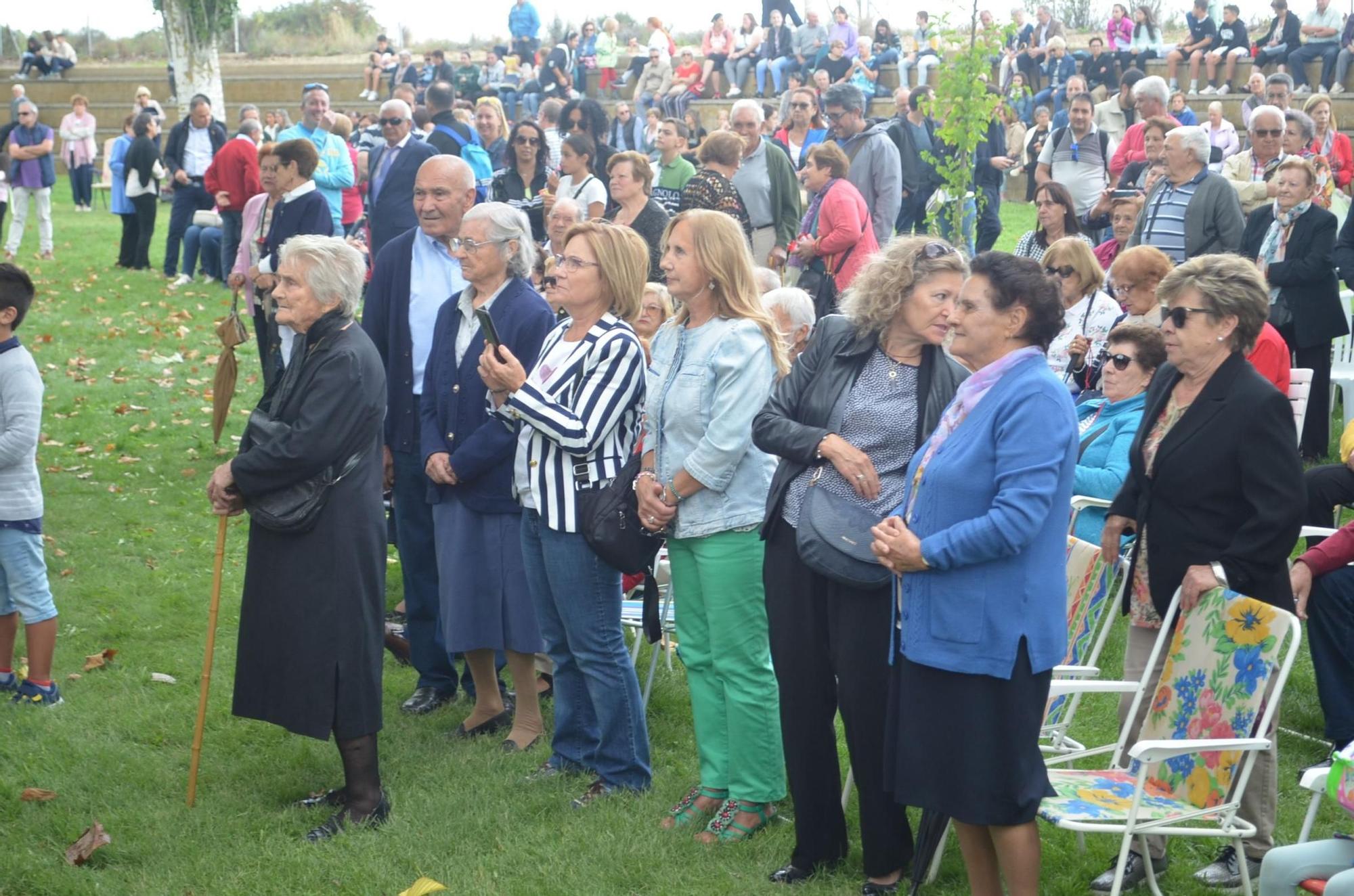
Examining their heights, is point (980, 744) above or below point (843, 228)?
below

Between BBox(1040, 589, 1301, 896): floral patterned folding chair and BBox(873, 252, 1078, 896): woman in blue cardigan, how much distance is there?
0.41 metres

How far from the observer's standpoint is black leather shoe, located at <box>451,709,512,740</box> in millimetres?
5770

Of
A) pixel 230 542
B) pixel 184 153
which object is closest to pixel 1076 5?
pixel 184 153

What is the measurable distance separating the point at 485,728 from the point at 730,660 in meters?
1.51

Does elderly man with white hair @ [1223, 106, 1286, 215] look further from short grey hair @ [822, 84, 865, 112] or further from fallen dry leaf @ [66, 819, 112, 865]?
fallen dry leaf @ [66, 819, 112, 865]

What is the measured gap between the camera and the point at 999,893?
386cm

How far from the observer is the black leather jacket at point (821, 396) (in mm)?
4141

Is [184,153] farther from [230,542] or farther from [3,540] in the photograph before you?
[3,540]

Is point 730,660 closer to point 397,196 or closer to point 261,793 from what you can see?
point 261,793

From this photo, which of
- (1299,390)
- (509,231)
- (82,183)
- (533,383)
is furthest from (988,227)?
(82,183)

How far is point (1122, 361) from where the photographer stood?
614 centimetres

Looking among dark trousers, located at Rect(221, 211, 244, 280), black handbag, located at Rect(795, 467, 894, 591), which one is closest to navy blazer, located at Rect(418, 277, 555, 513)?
black handbag, located at Rect(795, 467, 894, 591)

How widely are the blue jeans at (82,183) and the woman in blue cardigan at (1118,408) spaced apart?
970 inches

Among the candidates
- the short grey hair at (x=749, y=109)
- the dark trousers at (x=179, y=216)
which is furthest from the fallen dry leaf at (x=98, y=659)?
the dark trousers at (x=179, y=216)
